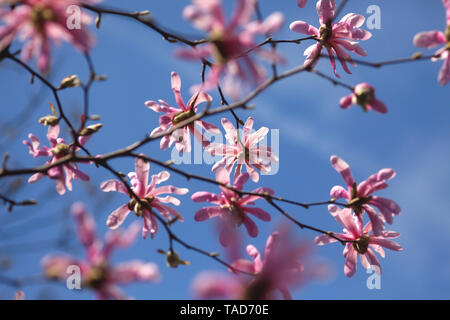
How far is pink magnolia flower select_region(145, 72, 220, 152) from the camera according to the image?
142cm

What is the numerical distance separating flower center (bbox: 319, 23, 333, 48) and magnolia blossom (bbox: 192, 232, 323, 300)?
0.87 meters

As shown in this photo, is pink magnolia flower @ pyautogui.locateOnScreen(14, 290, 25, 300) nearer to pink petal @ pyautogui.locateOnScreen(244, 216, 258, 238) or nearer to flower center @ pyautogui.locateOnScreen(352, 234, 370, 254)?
pink petal @ pyautogui.locateOnScreen(244, 216, 258, 238)

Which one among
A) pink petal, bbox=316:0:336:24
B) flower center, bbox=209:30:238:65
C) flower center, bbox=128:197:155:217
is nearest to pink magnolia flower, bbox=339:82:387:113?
flower center, bbox=209:30:238:65

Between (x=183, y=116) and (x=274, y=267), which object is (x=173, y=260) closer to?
(x=274, y=267)

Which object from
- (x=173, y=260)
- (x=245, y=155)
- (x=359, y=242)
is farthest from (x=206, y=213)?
(x=359, y=242)

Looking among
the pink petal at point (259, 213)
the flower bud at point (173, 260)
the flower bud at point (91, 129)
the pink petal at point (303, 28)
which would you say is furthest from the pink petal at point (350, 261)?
the flower bud at point (91, 129)

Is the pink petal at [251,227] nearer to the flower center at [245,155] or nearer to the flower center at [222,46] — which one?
the flower center at [245,155]

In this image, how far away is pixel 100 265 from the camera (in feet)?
2.83

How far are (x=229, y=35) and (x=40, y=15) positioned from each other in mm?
420

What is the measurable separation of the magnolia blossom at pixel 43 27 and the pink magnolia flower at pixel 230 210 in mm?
610

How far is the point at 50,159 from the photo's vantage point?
55.5 inches

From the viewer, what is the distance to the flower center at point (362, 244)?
137 cm

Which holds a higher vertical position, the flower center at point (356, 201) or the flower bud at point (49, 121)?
the flower bud at point (49, 121)
